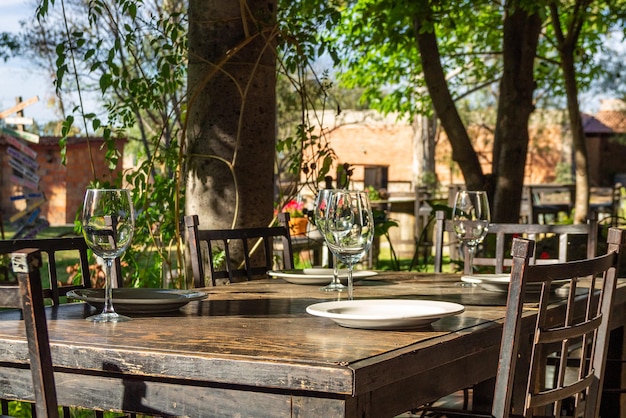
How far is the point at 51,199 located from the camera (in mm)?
14758

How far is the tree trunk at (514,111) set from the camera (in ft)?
23.6

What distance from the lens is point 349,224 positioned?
85.4 inches

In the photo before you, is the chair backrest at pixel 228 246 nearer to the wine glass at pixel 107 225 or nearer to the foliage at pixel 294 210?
the wine glass at pixel 107 225

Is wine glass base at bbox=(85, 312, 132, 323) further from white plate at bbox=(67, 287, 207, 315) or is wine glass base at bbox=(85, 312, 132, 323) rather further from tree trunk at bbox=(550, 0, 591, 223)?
tree trunk at bbox=(550, 0, 591, 223)

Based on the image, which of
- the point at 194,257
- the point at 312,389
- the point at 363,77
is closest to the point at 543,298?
the point at 312,389

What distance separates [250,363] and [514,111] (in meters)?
5.96

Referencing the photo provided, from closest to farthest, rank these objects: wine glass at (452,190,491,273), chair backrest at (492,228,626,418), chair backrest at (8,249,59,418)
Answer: chair backrest at (8,249,59,418)
chair backrest at (492,228,626,418)
wine glass at (452,190,491,273)

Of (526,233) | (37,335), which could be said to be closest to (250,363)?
(37,335)

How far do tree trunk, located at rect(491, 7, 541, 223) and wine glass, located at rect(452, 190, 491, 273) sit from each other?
421 centimetres

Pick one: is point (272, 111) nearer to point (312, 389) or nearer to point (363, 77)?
point (312, 389)

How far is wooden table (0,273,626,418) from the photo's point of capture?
1579 millimetres

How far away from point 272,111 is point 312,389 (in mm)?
2858

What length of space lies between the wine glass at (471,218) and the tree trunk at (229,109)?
137 centimetres

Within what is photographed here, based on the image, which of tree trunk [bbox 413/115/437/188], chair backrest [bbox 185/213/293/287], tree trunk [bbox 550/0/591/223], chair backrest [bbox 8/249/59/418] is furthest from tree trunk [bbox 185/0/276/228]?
tree trunk [bbox 413/115/437/188]
